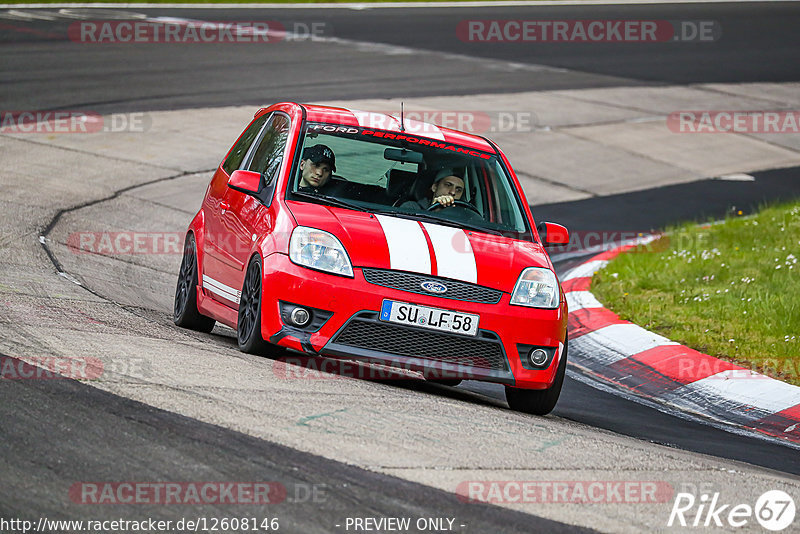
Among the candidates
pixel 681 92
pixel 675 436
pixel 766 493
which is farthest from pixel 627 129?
pixel 766 493

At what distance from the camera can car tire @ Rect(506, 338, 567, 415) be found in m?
6.95

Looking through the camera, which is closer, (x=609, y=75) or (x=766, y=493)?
(x=766, y=493)

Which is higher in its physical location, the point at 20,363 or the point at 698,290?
the point at 20,363

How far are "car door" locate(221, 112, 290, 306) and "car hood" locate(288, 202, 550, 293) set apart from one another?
0.29 meters

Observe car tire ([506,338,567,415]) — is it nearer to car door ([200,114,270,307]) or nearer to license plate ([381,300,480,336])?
license plate ([381,300,480,336])

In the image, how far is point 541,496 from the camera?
15.8 feet

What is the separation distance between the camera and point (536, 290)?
22.5 ft

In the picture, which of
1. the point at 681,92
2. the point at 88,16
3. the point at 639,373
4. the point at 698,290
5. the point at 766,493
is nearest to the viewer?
the point at 766,493

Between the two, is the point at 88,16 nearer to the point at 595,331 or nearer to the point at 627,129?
the point at 627,129

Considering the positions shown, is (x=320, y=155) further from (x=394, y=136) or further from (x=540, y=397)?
(x=540, y=397)

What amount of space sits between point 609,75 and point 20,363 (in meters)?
20.2

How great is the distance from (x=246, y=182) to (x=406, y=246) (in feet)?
4.05

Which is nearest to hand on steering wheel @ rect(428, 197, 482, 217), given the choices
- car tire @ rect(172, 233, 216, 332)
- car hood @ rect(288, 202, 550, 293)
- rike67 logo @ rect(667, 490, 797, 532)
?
car hood @ rect(288, 202, 550, 293)

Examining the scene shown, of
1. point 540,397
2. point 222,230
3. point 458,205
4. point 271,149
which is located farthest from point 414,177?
point 540,397
